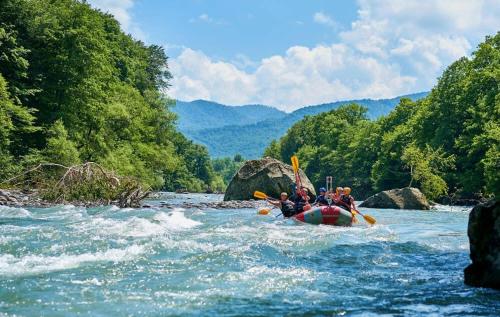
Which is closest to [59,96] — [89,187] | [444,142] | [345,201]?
[89,187]

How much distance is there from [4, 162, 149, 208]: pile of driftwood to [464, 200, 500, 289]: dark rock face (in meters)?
17.3

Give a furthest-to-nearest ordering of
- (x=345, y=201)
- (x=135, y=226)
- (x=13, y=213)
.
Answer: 1. (x=345, y=201)
2. (x=13, y=213)
3. (x=135, y=226)

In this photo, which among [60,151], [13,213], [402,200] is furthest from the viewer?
[402,200]

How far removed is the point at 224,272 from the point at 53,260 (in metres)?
3.09

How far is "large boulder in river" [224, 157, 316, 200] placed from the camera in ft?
116

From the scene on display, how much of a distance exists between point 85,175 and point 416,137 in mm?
38181

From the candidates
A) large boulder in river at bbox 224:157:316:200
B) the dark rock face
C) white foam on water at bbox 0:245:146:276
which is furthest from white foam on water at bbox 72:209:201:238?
large boulder in river at bbox 224:157:316:200

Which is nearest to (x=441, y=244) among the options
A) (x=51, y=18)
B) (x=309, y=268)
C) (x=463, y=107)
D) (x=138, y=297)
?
(x=309, y=268)

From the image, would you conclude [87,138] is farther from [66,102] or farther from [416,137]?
[416,137]

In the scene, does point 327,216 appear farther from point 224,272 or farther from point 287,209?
point 224,272

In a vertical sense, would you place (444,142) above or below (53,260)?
above

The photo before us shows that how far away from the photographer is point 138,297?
761cm

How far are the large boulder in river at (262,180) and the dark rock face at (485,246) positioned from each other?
25.7 metres

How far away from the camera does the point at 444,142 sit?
49.5 meters
